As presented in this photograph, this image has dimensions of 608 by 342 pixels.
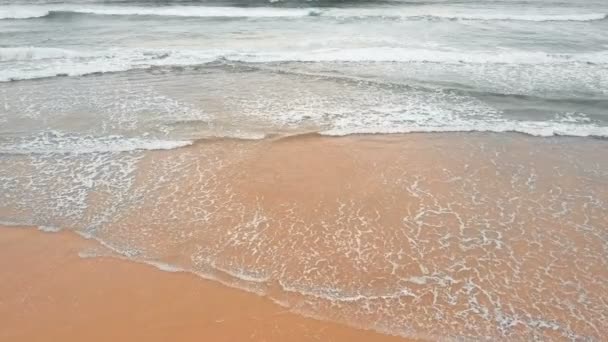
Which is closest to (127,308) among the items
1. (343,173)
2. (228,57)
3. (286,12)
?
(343,173)

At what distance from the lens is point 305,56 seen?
13023 millimetres

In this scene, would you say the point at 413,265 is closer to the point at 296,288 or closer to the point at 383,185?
the point at 296,288

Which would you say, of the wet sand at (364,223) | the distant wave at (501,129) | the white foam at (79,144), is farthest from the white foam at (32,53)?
the distant wave at (501,129)

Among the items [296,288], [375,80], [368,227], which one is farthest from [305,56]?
[296,288]

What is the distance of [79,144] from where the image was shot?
7.29 m

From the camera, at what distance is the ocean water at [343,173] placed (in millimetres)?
4406

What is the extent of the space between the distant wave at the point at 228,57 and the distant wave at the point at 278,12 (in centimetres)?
762

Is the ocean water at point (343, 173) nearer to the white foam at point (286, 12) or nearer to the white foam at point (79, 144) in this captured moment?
the white foam at point (79, 144)

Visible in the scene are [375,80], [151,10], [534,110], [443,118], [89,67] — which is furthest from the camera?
[151,10]

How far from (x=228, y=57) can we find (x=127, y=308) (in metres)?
9.77

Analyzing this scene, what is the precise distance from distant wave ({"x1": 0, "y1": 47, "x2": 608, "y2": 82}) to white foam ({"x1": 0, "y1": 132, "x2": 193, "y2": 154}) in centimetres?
469

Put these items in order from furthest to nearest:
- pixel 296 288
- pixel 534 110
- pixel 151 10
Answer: pixel 151 10
pixel 534 110
pixel 296 288

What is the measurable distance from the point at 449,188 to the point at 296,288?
2.81 m

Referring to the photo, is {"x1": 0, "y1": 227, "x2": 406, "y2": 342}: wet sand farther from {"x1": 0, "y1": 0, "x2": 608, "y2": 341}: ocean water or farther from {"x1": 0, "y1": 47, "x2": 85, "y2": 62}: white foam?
{"x1": 0, "y1": 47, "x2": 85, "y2": 62}: white foam
